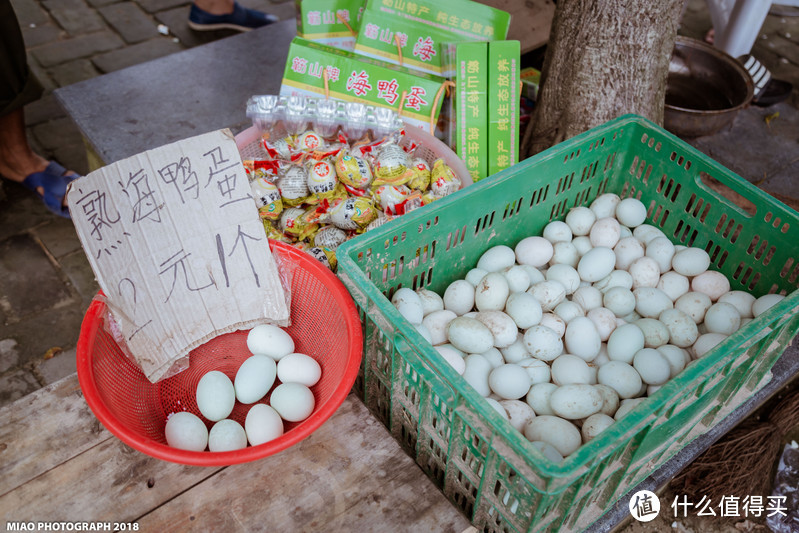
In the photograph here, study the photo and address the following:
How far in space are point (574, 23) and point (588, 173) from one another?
564 mm

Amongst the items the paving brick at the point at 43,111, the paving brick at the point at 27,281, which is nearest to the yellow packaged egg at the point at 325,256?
the paving brick at the point at 27,281

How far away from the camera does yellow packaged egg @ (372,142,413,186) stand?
80.1 inches

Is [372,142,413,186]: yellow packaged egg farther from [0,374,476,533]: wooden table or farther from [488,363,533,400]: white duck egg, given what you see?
[0,374,476,533]: wooden table

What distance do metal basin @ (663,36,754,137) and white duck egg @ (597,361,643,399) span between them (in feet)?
5.27

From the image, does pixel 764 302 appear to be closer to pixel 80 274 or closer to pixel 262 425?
pixel 262 425

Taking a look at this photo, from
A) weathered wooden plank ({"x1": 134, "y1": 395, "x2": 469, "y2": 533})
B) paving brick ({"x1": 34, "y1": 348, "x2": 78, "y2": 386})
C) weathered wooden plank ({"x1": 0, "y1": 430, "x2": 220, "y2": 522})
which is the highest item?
weathered wooden plank ({"x1": 134, "y1": 395, "x2": 469, "y2": 533})

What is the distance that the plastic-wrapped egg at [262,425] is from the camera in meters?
1.42

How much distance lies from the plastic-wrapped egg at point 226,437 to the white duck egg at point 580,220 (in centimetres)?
128

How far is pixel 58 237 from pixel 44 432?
174 centimetres

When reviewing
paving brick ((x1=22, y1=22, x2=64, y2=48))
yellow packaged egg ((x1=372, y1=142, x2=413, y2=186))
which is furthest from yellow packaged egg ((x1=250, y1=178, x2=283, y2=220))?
paving brick ((x1=22, y1=22, x2=64, y2=48))

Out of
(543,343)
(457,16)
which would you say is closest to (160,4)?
(457,16)

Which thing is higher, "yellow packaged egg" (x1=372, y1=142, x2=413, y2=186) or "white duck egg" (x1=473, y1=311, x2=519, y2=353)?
"yellow packaged egg" (x1=372, y1=142, x2=413, y2=186)

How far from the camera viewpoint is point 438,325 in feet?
5.61

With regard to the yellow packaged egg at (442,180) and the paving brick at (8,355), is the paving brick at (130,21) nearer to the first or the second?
the paving brick at (8,355)
